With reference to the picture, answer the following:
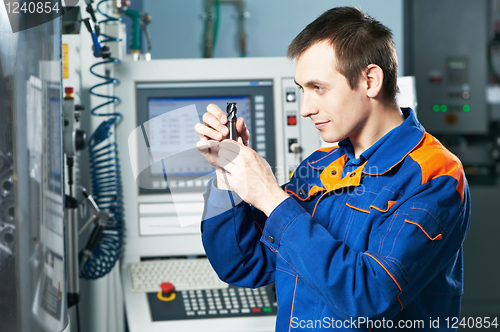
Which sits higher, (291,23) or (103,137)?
(291,23)

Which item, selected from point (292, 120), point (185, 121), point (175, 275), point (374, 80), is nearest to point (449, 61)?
point (292, 120)

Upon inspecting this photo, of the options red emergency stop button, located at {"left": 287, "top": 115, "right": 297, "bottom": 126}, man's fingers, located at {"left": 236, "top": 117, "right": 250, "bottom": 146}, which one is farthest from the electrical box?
man's fingers, located at {"left": 236, "top": 117, "right": 250, "bottom": 146}

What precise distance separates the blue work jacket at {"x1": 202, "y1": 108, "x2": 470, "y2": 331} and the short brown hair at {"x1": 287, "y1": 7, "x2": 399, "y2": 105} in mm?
124

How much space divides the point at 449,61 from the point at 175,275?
5.46ft

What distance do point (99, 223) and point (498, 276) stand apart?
1.79m

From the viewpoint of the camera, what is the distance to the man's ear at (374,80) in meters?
0.86

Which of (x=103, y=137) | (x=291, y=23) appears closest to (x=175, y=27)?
(x=291, y=23)

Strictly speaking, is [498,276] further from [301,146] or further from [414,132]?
[414,132]

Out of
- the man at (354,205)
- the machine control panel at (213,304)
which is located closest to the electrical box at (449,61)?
Answer: the machine control panel at (213,304)

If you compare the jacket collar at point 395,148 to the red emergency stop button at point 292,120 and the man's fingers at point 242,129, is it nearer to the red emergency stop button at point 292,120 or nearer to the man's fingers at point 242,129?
Result: the man's fingers at point 242,129

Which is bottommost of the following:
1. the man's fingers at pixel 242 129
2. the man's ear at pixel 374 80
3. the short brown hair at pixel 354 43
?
the man's fingers at pixel 242 129

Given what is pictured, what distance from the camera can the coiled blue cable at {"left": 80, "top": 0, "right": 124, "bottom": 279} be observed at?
156 cm

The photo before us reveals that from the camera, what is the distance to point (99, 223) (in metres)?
1.52

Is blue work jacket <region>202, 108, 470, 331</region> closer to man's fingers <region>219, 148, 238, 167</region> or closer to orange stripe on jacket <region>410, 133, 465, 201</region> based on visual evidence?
orange stripe on jacket <region>410, 133, 465, 201</region>
